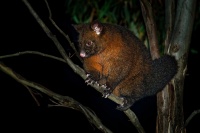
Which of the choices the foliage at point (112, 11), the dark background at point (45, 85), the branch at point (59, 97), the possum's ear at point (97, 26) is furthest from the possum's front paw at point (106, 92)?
the dark background at point (45, 85)

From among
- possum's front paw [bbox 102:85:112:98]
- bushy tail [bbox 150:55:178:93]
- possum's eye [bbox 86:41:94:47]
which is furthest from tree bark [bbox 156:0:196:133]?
possum's eye [bbox 86:41:94:47]

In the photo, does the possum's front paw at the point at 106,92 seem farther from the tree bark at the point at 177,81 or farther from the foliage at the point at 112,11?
the foliage at the point at 112,11

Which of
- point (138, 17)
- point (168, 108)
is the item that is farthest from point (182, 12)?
point (138, 17)

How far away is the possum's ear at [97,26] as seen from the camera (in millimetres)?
4078

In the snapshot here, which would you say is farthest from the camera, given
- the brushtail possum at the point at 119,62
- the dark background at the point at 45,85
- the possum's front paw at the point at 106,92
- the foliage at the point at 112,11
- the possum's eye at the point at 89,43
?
the dark background at the point at 45,85

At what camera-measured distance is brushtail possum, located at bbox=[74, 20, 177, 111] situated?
4.22 meters

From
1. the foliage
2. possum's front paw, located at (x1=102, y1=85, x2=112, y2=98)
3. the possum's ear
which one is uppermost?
the possum's ear

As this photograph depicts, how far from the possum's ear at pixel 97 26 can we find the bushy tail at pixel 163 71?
2.70ft

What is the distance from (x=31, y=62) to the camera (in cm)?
1493

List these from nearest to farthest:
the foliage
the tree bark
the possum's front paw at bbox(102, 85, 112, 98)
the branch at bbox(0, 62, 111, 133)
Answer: the branch at bbox(0, 62, 111, 133)
the tree bark
the possum's front paw at bbox(102, 85, 112, 98)
the foliage

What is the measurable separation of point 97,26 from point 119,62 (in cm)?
53

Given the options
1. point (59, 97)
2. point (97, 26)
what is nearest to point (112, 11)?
point (97, 26)

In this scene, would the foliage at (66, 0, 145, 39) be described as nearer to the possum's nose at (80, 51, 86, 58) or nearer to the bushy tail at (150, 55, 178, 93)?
the bushy tail at (150, 55, 178, 93)

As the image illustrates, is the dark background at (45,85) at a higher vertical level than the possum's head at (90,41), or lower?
lower
